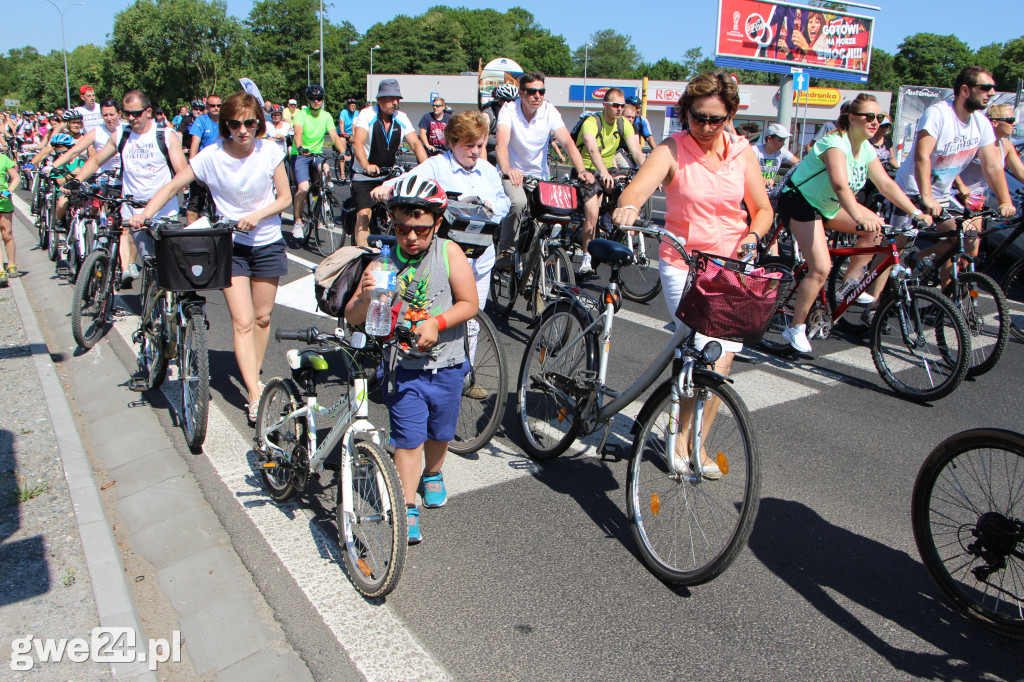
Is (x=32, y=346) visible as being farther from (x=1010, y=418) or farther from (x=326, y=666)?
(x=1010, y=418)

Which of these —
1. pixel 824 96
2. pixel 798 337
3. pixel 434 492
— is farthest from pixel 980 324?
pixel 824 96

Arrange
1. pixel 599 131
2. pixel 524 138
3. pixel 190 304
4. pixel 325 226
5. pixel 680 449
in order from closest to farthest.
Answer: pixel 680 449
pixel 190 304
pixel 524 138
pixel 599 131
pixel 325 226

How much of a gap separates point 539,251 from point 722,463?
160 inches

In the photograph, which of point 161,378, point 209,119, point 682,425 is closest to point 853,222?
point 682,425

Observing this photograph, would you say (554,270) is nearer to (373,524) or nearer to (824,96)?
(373,524)

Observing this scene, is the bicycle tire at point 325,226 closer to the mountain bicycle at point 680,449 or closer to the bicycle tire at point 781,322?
the bicycle tire at point 781,322

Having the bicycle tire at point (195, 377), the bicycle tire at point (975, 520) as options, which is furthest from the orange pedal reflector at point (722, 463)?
the bicycle tire at point (195, 377)

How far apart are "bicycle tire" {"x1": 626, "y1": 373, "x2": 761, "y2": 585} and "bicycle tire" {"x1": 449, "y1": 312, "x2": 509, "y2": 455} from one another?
47.4 inches

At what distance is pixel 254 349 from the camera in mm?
5148

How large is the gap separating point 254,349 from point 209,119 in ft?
24.3

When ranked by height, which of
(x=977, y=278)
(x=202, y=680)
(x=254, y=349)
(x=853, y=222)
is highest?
(x=853, y=222)

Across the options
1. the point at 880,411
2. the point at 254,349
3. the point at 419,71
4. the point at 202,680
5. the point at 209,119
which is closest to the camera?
the point at 202,680

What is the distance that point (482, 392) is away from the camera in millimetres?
4699

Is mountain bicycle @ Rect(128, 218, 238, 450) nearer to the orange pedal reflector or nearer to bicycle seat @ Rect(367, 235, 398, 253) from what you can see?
bicycle seat @ Rect(367, 235, 398, 253)
